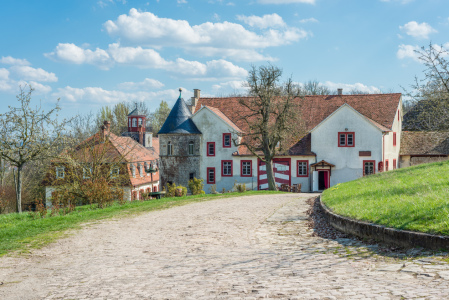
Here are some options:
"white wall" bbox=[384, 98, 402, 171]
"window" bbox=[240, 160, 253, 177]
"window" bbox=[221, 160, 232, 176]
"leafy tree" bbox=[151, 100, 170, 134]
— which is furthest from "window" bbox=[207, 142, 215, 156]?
"leafy tree" bbox=[151, 100, 170, 134]

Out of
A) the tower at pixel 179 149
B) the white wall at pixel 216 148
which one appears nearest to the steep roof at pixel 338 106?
the white wall at pixel 216 148

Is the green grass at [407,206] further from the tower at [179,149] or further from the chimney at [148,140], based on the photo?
the chimney at [148,140]

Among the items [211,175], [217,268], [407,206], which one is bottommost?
[211,175]

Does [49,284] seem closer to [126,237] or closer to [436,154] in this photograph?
[126,237]

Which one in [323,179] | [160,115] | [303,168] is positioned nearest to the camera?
[303,168]

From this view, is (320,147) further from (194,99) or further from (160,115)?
(160,115)

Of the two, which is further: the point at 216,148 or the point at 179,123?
the point at 179,123

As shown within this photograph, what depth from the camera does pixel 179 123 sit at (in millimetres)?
40688

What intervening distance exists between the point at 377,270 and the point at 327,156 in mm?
31589

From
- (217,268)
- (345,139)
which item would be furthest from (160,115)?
(217,268)

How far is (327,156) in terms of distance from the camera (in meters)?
37.9

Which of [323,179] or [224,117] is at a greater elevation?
[224,117]

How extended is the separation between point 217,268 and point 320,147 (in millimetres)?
31249

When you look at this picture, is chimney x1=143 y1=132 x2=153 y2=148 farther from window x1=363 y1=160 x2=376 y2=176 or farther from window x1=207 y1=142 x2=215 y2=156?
window x1=363 y1=160 x2=376 y2=176
